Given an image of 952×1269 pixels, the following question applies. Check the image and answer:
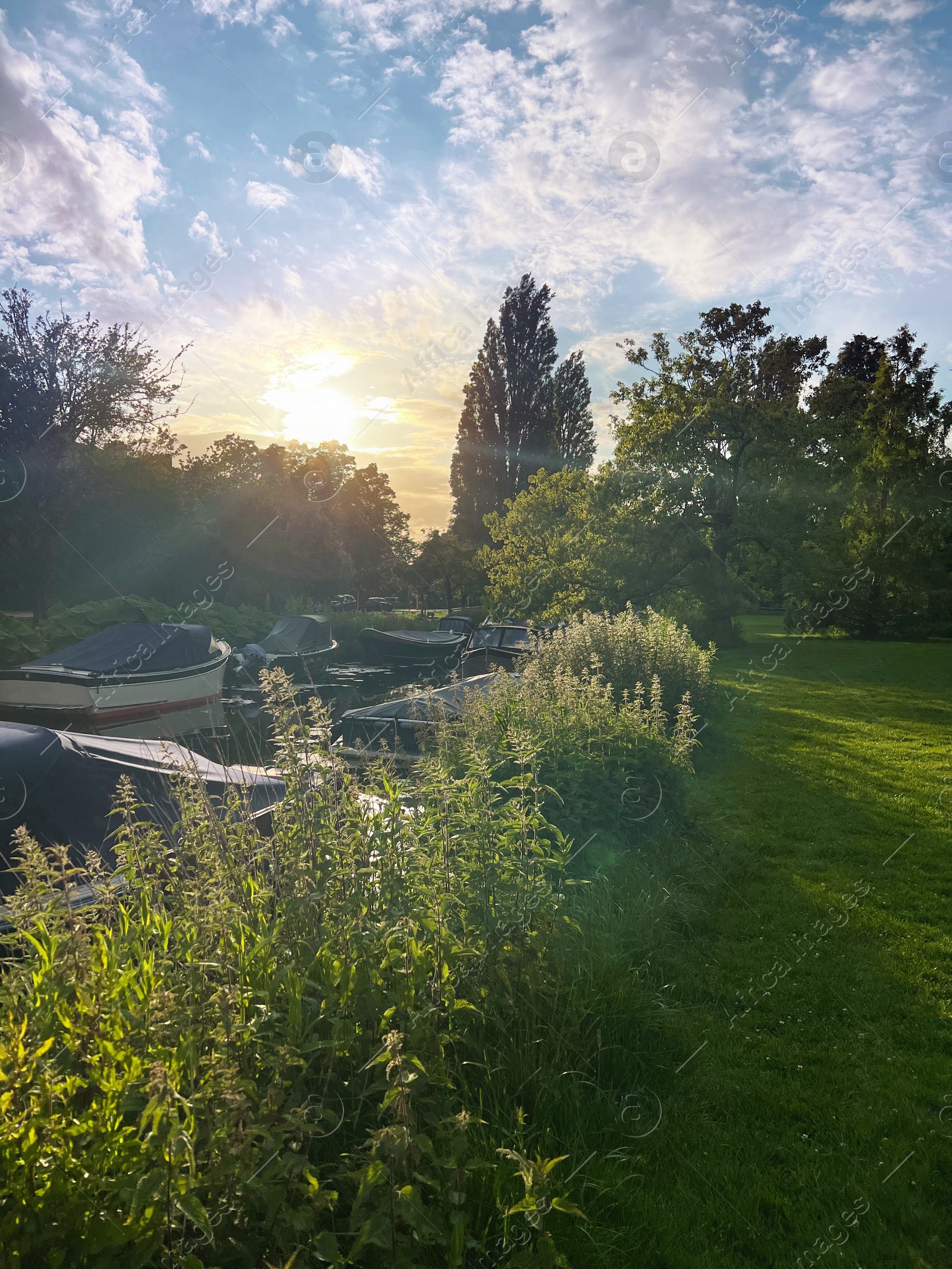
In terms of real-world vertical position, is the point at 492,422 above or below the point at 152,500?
above

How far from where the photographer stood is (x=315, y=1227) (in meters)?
2.23

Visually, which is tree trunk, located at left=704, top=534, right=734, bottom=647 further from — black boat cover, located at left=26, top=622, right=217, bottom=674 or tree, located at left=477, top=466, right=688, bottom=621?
black boat cover, located at left=26, top=622, right=217, bottom=674

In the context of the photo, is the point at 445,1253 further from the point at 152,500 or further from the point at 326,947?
the point at 152,500

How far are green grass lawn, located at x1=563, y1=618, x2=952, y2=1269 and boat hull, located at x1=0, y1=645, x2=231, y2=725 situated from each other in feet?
31.3

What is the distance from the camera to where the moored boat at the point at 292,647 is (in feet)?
76.0

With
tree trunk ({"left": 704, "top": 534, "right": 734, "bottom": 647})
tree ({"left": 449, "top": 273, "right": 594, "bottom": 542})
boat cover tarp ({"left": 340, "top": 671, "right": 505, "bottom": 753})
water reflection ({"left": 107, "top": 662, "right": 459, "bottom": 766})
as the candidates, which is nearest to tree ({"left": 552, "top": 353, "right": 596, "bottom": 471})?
tree ({"left": 449, "top": 273, "right": 594, "bottom": 542})

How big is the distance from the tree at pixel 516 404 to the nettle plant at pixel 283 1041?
39.5m

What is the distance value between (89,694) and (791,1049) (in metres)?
11.4

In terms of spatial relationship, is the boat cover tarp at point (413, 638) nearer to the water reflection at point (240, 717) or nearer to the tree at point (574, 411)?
the water reflection at point (240, 717)

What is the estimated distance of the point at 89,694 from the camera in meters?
12.1

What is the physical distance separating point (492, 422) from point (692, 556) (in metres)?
22.0

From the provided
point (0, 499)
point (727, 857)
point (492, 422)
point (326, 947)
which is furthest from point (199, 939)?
point (492, 422)

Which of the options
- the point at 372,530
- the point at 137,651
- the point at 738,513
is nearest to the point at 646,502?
the point at 738,513

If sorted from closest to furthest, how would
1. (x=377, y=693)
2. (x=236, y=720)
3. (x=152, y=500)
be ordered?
(x=236, y=720) → (x=377, y=693) → (x=152, y=500)
